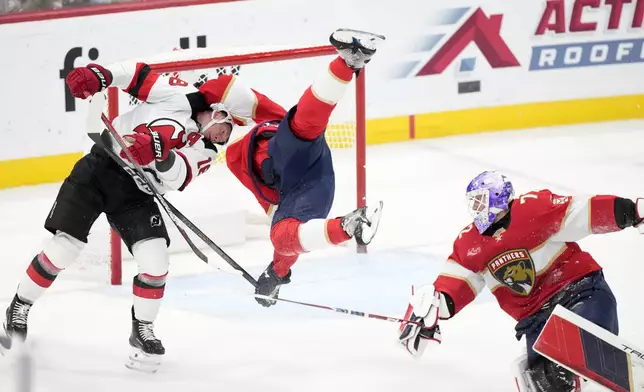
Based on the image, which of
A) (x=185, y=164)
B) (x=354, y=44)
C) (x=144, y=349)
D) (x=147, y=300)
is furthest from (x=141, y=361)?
(x=354, y=44)

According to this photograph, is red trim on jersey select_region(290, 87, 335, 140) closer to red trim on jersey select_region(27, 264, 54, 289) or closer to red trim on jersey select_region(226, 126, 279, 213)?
red trim on jersey select_region(226, 126, 279, 213)

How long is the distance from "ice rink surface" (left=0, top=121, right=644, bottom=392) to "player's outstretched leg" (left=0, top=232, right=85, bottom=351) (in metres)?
0.12

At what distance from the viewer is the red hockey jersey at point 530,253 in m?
3.78

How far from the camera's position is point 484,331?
4.81 m

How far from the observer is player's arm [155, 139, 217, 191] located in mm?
4215

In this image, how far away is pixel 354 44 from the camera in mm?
3963

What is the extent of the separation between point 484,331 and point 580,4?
10.9 ft

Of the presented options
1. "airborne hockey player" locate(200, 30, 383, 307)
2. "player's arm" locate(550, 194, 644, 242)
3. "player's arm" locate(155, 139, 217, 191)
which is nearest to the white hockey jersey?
"player's arm" locate(155, 139, 217, 191)

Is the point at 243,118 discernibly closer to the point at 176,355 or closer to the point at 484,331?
the point at 176,355

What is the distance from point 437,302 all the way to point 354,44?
Answer: 0.86 meters

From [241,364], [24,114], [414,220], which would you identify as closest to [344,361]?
[241,364]

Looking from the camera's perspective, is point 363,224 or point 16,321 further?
point 16,321

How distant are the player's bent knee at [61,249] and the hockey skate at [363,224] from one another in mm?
1088

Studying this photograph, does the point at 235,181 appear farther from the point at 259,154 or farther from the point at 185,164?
the point at 185,164
